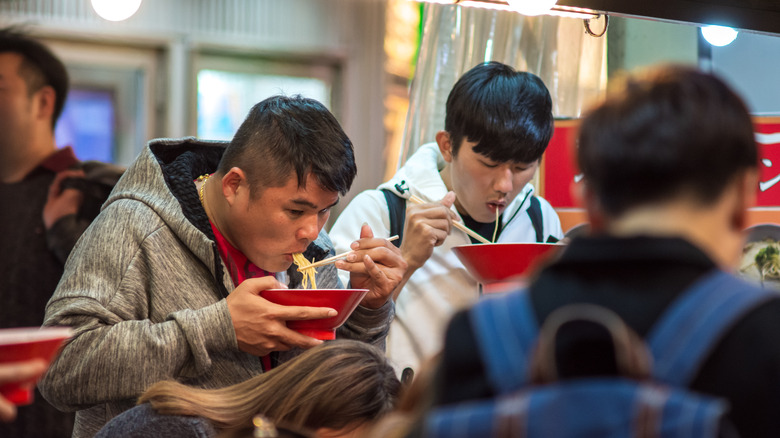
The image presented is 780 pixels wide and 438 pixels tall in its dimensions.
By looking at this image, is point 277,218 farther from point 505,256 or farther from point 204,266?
point 505,256

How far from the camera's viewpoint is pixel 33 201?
419 centimetres

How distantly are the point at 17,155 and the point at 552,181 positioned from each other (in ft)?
8.46

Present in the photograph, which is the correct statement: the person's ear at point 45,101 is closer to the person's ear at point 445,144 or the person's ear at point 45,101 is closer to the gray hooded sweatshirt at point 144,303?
the gray hooded sweatshirt at point 144,303

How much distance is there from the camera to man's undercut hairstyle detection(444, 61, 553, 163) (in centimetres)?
301

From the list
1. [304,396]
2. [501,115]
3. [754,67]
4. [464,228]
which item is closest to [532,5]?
[501,115]

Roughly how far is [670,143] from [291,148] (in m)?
1.50

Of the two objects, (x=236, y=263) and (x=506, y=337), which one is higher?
(x=506, y=337)

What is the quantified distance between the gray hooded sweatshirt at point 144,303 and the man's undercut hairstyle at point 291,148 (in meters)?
0.22

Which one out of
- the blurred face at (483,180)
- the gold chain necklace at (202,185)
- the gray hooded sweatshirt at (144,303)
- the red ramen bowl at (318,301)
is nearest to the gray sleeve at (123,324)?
the gray hooded sweatshirt at (144,303)

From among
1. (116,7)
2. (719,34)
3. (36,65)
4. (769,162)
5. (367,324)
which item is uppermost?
(116,7)

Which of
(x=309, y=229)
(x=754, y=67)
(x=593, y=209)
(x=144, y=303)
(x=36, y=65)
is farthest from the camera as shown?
(x=36, y=65)

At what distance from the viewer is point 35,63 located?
4.35 metres

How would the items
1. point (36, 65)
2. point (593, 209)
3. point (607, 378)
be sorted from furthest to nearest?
point (36, 65) → point (593, 209) → point (607, 378)

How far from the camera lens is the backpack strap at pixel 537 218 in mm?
3381
